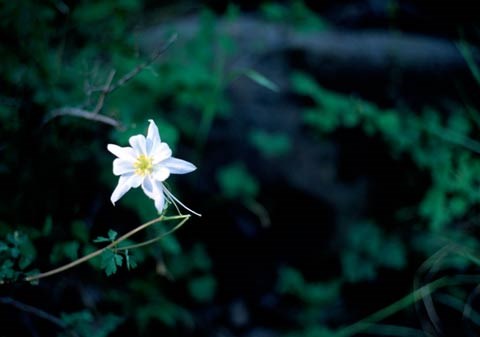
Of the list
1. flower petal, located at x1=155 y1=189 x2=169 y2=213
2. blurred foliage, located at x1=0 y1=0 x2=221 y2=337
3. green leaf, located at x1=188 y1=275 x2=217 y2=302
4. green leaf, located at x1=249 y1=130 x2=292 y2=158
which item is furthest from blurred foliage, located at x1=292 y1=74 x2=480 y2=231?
flower petal, located at x1=155 y1=189 x2=169 y2=213

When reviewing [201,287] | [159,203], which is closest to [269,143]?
[201,287]

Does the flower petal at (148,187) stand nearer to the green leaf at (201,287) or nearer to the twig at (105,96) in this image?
the twig at (105,96)

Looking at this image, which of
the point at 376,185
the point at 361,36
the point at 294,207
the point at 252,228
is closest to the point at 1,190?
the point at 252,228

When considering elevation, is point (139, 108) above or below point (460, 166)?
above

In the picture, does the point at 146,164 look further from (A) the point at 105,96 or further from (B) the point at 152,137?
(A) the point at 105,96

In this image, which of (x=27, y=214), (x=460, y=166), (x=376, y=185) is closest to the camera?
(x=27, y=214)

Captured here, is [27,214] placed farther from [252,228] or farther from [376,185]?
[376,185]

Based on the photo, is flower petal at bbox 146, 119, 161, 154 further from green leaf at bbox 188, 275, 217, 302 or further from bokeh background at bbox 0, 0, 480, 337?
green leaf at bbox 188, 275, 217, 302

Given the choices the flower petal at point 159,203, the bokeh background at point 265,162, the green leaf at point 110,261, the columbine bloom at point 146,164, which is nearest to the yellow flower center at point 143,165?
the columbine bloom at point 146,164
